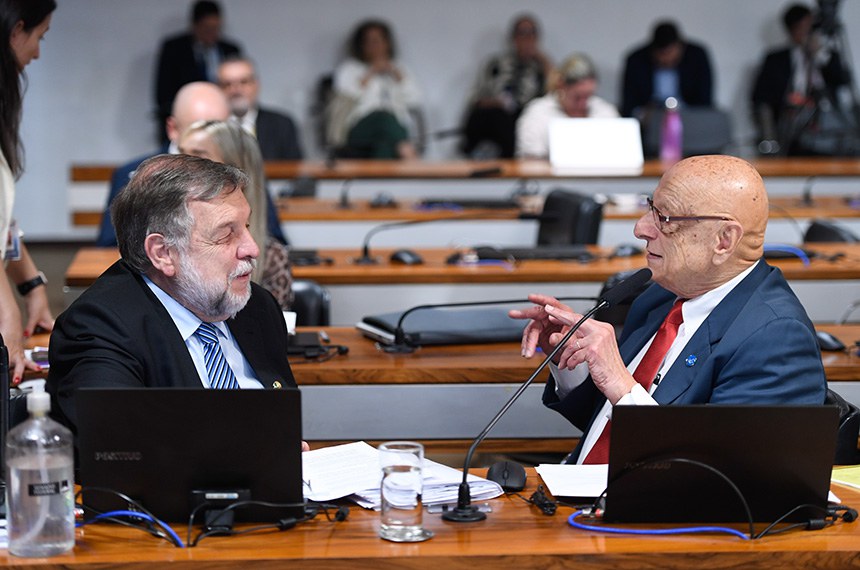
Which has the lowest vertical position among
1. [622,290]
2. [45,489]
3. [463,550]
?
[463,550]

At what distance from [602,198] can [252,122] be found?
8.41 ft

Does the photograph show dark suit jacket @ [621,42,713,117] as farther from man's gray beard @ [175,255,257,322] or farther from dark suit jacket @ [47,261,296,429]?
dark suit jacket @ [47,261,296,429]

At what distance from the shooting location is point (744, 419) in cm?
177

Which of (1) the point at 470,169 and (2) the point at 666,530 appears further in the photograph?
(1) the point at 470,169

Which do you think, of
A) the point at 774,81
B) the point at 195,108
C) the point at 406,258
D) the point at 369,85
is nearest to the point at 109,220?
the point at 195,108

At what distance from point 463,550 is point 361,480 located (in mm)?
315

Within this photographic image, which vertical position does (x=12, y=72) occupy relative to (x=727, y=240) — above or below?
above

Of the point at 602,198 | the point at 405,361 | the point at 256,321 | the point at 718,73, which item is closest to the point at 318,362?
the point at 405,361

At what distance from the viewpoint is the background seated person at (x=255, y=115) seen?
6.52m

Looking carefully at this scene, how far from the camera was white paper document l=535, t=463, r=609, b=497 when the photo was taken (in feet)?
6.44

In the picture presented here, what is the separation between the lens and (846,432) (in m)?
2.29

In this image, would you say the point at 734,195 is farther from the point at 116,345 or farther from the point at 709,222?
the point at 116,345

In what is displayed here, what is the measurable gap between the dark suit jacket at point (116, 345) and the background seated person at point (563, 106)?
5324mm

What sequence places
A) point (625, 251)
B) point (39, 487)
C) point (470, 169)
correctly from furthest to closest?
point (470, 169), point (625, 251), point (39, 487)
